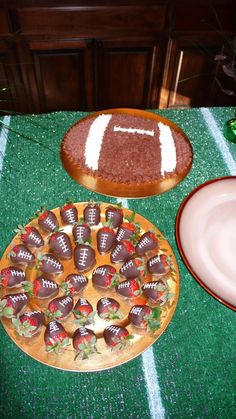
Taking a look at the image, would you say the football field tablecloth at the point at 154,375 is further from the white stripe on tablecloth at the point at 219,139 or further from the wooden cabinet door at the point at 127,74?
the wooden cabinet door at the point at 127,74

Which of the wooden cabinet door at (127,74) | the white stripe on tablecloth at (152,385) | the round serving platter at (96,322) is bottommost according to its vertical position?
the wooden cabinet door at (127,74)

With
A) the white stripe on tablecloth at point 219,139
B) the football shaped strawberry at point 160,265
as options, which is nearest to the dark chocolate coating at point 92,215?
the football shaped strawberry at point 160,265

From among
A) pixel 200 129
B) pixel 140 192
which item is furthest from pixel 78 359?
pixel 200 129

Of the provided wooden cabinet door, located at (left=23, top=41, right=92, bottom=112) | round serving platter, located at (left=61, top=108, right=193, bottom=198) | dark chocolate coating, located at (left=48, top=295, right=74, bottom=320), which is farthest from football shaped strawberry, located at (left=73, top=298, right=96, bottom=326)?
wooden cabinet door, located at (left=23, top=41, right=92, bottom=112)

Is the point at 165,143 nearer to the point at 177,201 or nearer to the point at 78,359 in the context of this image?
the point at 177,201

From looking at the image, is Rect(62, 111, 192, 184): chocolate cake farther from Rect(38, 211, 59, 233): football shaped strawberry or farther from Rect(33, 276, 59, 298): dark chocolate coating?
Rect(33, 276, 59, 298): dark chocolate coating

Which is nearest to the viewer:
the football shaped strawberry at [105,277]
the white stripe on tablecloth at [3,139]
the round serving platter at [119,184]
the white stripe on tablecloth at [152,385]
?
the white stripe on tablecloth at [152,385]
